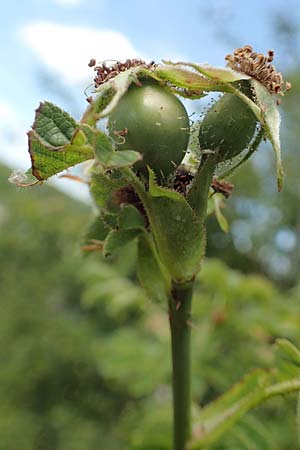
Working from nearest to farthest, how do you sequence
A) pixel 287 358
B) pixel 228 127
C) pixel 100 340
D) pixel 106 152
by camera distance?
pixel 106 152
pixel 228 127
pixel 287 358
pixel 100 340

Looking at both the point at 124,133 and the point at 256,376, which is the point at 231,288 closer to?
the point at 256,376

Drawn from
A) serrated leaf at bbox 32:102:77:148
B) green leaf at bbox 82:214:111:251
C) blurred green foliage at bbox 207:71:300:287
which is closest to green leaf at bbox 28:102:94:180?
serrated leaf at bbox 32:102:77:148

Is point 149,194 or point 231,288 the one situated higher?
point 149,194

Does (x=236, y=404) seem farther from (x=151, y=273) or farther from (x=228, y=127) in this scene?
(x=228, y=127)

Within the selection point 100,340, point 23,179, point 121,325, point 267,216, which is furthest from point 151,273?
point 267,216

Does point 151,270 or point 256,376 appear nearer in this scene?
point 151,270

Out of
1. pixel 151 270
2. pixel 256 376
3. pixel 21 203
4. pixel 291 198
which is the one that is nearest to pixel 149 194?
pixel 151 270

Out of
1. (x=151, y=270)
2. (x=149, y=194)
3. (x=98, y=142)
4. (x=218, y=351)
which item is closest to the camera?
(x=98, y=142)

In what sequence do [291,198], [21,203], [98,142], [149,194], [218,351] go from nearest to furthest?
[98,142]
[149,194]
[218,351]
[21,203]
[291,198]
